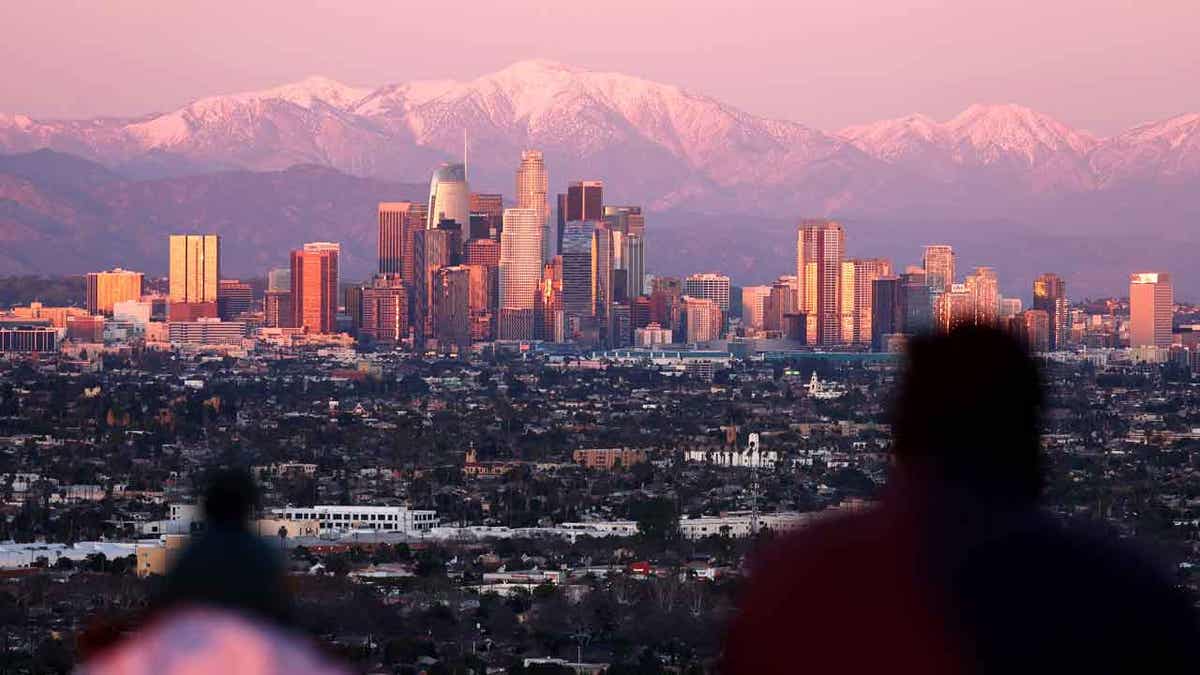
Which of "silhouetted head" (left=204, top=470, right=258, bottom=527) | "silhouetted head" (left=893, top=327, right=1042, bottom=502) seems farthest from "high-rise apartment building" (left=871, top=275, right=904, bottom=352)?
"silhouetted head" (left=204, top=470, right=258, bottom=527)

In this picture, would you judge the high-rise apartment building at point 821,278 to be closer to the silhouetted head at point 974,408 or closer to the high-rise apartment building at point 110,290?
the high-rise apartment building at point 110,290

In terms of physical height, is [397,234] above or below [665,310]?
above

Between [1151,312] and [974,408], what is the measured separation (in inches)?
4469

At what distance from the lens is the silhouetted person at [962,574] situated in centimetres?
255

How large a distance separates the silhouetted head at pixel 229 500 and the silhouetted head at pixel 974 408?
70 cm

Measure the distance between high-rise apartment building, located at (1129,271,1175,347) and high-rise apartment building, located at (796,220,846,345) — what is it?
1278 cm

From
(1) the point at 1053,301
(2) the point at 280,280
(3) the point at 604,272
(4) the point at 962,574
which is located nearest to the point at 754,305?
(3) the point at 604,272

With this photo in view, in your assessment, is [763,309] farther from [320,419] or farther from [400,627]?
[400,627]

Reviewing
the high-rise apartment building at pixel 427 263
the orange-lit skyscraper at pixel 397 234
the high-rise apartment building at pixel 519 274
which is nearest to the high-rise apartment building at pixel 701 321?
the high-rise apartment building at pixel 519 274

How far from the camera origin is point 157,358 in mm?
101562

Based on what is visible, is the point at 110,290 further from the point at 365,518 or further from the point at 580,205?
the point at 365,518

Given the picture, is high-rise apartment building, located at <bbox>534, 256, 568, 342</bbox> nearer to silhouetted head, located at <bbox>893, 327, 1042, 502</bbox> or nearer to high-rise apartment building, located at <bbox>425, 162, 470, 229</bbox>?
high-rise apartment building, located at <bbox>425, 162, 470, 229</bbox>

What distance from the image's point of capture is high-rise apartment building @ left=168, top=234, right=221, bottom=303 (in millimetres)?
124938

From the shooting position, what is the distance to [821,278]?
119812 mm
